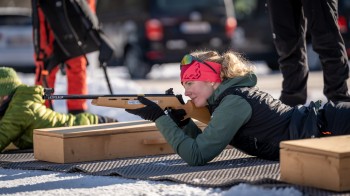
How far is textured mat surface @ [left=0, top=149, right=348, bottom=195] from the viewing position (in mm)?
5373

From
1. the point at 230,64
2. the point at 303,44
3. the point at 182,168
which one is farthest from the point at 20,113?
the point at 303,44

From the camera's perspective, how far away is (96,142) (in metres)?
6.82

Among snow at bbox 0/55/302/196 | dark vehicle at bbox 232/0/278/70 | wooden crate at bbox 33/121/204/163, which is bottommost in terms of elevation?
dark vehicle at bbox 232/0/278/70

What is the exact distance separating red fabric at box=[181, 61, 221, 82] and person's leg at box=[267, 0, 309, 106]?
174cm

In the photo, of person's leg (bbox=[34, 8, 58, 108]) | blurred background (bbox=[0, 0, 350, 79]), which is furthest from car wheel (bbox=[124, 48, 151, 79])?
person's leg (bbox=[34, 8, 58, 108])

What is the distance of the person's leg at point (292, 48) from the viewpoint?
25.7 ft

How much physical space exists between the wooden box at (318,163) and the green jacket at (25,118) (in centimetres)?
253

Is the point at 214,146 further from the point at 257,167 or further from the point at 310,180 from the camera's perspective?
the point at 310,180

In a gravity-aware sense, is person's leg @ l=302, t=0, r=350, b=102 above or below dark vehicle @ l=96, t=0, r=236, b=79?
above

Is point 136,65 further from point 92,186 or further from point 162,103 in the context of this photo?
point 92,186

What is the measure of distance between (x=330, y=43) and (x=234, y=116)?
1.87m

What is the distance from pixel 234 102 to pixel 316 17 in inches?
71.3

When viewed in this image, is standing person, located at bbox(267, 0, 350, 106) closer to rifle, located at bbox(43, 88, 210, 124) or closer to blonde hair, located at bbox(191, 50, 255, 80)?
blonde hair, located at bbox(191, 50, 255, 80)

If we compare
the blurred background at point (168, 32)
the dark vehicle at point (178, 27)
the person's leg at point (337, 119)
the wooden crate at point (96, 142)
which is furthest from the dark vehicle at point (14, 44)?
the person's leg at point (337, 119)
